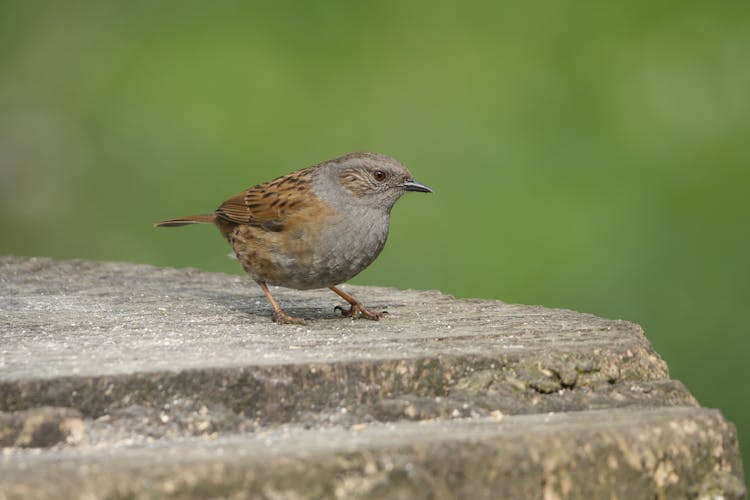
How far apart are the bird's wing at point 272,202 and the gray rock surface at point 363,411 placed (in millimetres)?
1134

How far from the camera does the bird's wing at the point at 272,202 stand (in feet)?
17.0

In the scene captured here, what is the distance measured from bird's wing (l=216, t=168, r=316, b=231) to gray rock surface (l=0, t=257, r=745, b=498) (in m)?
1.13

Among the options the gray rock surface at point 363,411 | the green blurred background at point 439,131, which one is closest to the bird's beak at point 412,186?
the gray rock surface at point 363,411

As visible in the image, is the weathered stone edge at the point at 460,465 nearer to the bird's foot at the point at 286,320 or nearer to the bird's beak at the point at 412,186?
the bird's foot at the point at 286,320

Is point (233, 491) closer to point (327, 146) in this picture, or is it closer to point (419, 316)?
point (419, 316)

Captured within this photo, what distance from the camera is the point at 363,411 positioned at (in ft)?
9.85

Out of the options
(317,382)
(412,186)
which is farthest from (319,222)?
(317,382)

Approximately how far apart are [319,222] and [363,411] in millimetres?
2147

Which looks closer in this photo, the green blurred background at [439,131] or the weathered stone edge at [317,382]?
the weathered stone edge at [317,382]

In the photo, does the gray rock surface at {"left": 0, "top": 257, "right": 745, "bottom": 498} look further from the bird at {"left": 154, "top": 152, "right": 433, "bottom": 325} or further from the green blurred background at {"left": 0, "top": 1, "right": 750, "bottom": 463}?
the green blurred background at {"left": 0, "top": 1, "right": 750, "bottom": 463}

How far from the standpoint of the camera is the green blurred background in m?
6.93

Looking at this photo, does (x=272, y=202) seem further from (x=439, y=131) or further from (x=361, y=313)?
(x=439, y=131)

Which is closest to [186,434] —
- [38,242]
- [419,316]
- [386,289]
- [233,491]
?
[233,491]

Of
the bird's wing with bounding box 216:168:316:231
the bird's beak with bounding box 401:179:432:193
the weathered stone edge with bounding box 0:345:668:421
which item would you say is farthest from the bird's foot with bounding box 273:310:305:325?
the weathered stone edge with bounding box 0:345:668:421
